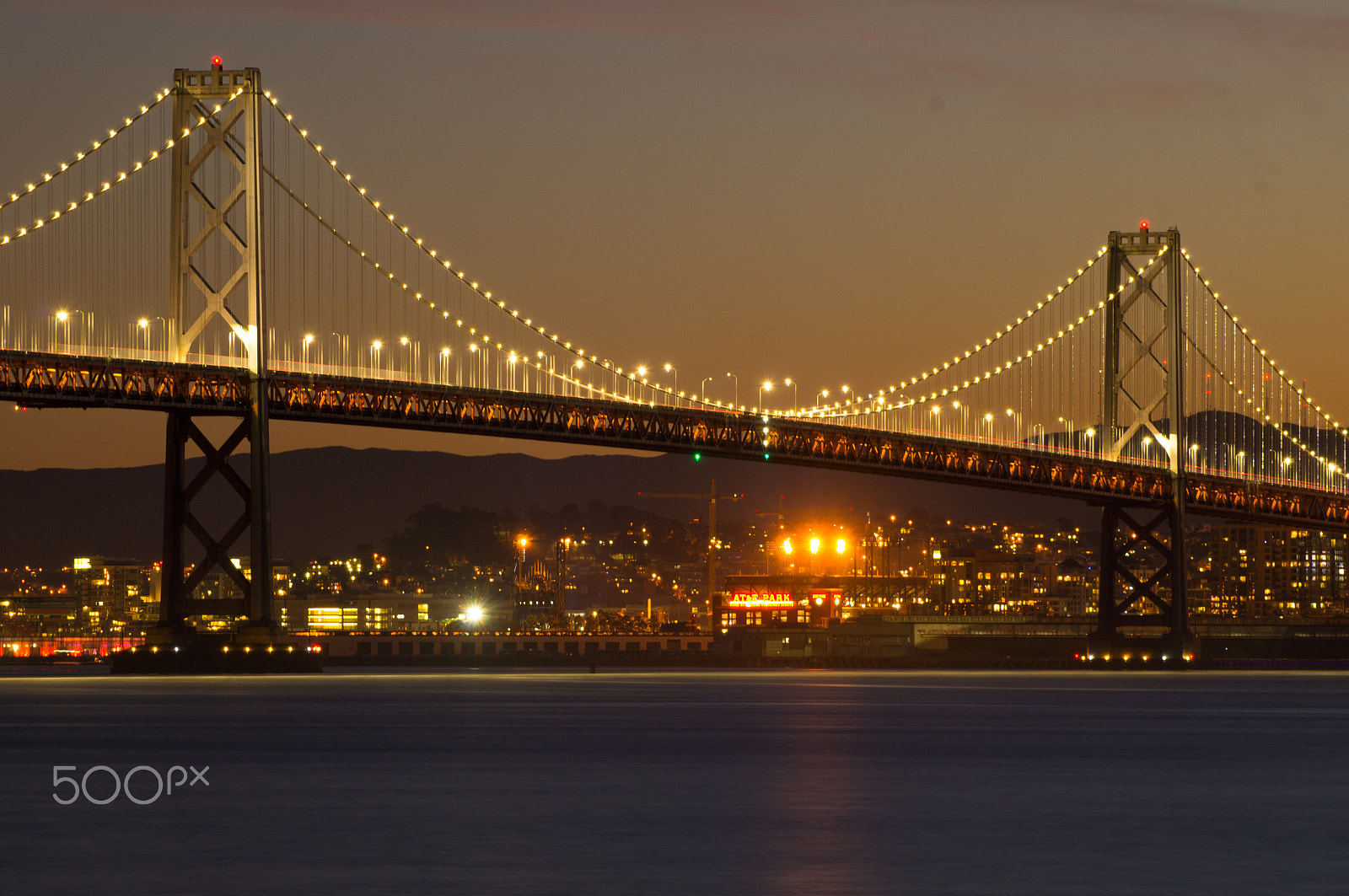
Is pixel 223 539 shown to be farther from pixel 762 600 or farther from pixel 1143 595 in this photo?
pixel 762 600

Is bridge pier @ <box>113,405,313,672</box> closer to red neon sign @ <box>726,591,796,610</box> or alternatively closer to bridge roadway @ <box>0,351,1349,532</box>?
bridge roadway @ <box>0,351,1349,532</box>

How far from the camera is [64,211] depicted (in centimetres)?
6844

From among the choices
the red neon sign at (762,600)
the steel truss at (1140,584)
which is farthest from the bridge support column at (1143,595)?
the red neon sign at (762,600)

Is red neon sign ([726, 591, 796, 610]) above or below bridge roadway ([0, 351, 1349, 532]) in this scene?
below

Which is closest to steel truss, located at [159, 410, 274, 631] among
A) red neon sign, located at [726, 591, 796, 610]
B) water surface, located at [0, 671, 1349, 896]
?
water surface, located at [0, 671, 1349, 896]

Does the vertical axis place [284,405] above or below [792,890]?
above

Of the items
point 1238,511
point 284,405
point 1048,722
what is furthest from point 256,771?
point 1238,511

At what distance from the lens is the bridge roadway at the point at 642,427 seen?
207 feet

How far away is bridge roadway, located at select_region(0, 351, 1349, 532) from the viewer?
63000 millimetres

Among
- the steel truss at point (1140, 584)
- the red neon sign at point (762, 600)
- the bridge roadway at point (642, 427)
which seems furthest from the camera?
the red neon sign at point (762, 600)

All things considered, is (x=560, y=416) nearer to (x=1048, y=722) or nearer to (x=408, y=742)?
(x=1048, y=722)

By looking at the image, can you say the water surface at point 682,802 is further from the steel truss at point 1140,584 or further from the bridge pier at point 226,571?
the steel truss at point 1140,584

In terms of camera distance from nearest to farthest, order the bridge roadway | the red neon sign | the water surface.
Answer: the water surface → the bridge roadway → the red neon sign

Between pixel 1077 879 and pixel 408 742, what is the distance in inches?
689
